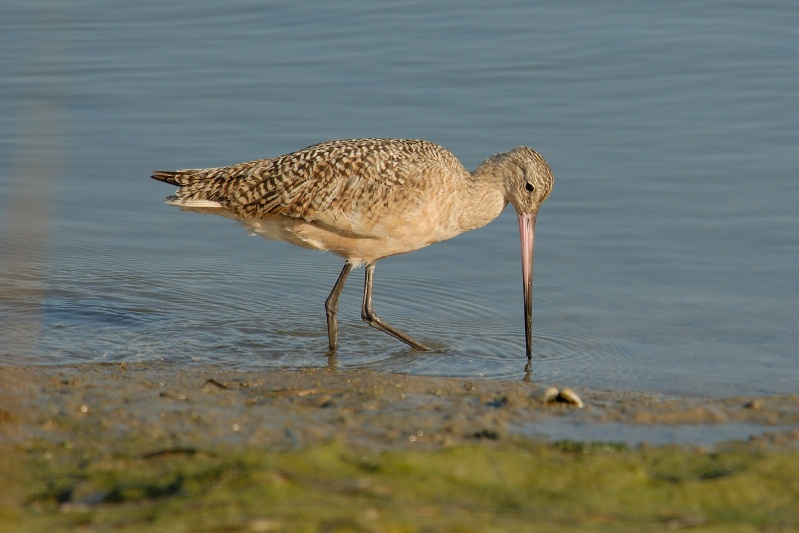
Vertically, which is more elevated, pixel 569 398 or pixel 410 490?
pixel 410 490

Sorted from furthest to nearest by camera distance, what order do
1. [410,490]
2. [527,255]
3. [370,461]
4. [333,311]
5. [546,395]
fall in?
[527,255] < [333,311] < [546,395] < [370,461] < [410,490]

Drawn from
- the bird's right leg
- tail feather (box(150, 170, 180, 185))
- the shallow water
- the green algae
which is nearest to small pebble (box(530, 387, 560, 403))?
the green algae

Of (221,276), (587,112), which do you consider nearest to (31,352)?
(221,276)

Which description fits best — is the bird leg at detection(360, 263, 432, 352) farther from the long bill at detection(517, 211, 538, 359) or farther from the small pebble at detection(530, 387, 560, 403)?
the small pebble at detection(530, 387, 560, 403)

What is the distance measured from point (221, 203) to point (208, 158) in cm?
254

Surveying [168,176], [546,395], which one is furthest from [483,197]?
[546,395]

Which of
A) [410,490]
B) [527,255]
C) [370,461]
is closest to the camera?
[410,490]

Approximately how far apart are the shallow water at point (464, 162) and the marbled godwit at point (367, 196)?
0.59 meters

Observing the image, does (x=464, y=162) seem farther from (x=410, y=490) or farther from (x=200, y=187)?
(x=410, y=490)

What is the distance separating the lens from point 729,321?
23.1ft

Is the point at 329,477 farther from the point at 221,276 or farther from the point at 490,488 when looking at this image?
the point at 221,276

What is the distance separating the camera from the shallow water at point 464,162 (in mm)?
6680

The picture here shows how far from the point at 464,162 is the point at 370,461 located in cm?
578

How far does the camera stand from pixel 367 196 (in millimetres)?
6609
